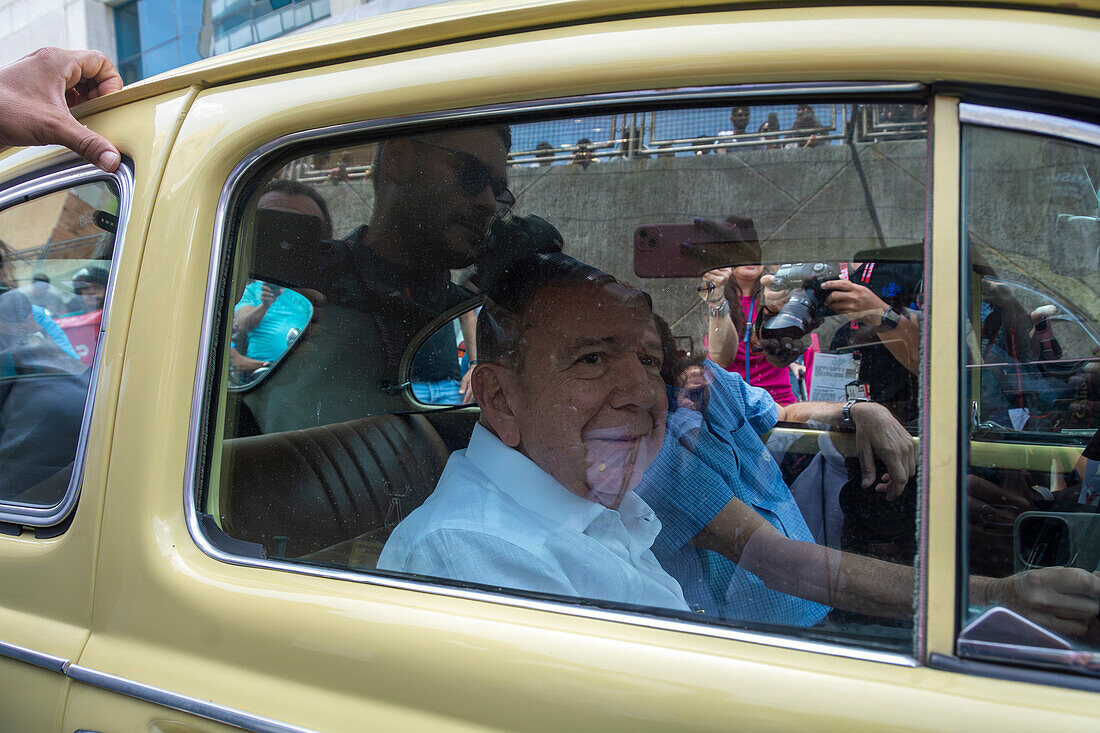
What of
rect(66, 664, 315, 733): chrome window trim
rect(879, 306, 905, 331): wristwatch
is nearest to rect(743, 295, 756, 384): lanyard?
rect(879, 306, 905, 331): wristwatch

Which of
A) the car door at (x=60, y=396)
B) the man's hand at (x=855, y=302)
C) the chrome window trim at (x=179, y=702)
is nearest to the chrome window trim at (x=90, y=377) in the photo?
the car door at (x=60, y=396)

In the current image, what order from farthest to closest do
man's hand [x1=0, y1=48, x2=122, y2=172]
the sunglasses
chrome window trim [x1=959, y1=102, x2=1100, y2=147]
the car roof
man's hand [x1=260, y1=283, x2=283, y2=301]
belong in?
man's hand [x1=260, y1=283, x2=283, y2=301]
man's hand [x1=0, y1=48, x2=122, y2=172]
the sunglasses
the car roof
chrome window trim [x1=959, y1=102, x2=1100, y2=147]

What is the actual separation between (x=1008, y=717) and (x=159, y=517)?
1.11 metres

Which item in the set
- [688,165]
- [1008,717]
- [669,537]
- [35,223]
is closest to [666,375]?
[669,537]

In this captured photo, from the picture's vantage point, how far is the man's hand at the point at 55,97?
48.3 inches

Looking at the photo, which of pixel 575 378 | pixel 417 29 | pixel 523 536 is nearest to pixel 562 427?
pixel 575 378

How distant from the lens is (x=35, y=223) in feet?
4.68

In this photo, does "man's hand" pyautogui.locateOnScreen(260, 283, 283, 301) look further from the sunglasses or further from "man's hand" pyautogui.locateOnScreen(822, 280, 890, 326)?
"man's hand" pyautogui.locateOnScreen(822, 280, 890, 326)

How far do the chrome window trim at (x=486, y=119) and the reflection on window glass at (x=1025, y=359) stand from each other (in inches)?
4.3

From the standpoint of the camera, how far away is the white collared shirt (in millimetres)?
1165

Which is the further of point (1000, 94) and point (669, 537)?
point (669, 537)

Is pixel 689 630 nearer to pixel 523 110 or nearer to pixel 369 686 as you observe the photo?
pixel 369 686

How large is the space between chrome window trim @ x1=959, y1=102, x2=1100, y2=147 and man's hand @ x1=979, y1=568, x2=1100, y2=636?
1.70 ft

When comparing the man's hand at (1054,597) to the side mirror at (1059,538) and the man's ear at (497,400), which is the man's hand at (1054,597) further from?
the man's ear at (497,400)
